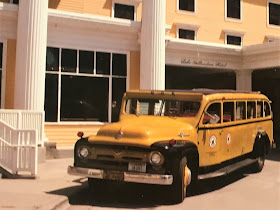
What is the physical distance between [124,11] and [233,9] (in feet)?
28.2

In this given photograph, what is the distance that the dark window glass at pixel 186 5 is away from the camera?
74.9ft

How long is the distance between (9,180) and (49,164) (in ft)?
8.88

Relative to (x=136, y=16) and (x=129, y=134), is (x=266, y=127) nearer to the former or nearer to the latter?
(x=129, y=134)

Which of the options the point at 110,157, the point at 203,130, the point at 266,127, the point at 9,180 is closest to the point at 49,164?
the point at 9,180

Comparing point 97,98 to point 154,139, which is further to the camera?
point 97,98

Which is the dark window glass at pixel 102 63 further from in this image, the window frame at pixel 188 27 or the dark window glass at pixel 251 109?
the window frame at pixel 188 27

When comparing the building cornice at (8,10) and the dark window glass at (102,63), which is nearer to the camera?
the building cornice at (8,10)

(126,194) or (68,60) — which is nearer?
(126,194)

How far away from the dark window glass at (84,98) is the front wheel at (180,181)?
7991 mm

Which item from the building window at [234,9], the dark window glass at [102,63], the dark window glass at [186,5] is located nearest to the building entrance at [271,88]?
the building window at [234,9]

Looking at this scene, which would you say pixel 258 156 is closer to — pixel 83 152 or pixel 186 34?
pixel 83 152

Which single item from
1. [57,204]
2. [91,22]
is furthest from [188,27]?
[57,204]

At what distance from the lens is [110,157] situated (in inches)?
255

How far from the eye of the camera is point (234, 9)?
24.8m
